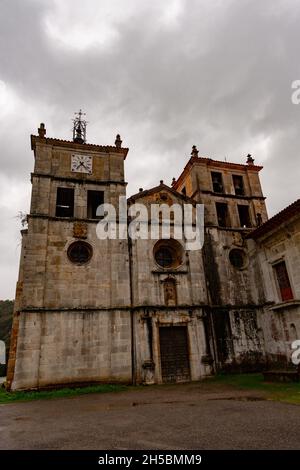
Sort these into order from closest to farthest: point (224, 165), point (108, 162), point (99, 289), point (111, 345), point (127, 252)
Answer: point (111, 345) → point (99, 289) → point (127, 252) → point (108, 162) → point (224, 165)

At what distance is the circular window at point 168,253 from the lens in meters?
19.1

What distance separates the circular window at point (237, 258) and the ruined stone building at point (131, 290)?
7 cm

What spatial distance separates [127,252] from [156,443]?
12830mm

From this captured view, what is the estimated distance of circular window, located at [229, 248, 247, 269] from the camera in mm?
20375

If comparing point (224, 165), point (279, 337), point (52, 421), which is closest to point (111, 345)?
point (52, 421)

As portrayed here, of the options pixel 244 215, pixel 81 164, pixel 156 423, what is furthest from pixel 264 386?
pixel 81 164

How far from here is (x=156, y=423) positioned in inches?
287

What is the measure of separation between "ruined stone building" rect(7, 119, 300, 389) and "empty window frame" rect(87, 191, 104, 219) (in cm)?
7

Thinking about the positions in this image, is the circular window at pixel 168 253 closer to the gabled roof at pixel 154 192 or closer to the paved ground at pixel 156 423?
the gabled roof at pixel 154 192

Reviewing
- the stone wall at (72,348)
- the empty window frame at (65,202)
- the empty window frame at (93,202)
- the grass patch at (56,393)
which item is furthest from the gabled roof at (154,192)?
the grass patch at (56,393)

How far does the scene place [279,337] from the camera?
1723 centimetres

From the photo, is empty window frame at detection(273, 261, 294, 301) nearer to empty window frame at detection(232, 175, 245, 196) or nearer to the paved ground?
empty window frame at detection(232, 175, 245, 196)

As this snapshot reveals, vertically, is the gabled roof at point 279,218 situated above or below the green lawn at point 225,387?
above
